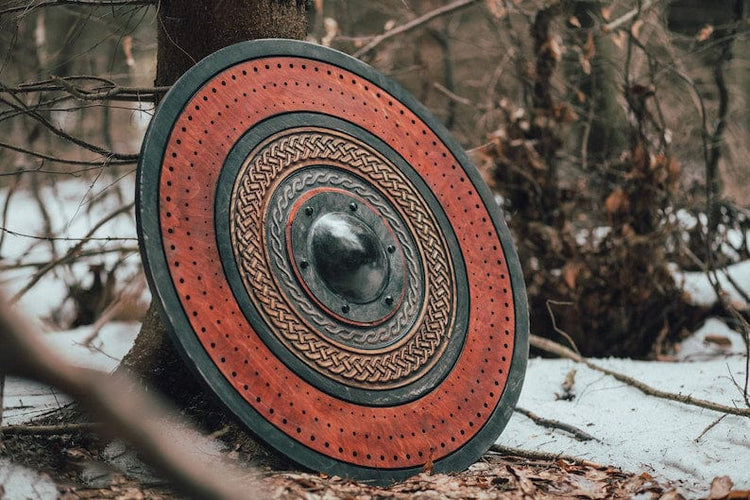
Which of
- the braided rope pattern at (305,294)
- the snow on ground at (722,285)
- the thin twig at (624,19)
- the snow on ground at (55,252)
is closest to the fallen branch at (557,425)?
the braided rope pattern at (305,294)

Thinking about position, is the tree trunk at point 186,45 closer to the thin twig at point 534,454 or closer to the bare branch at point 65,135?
the bare branch at point 65,135

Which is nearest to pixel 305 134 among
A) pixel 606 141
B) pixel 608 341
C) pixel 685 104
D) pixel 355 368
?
pixel 355 368

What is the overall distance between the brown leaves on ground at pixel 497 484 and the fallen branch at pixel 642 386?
61 cm

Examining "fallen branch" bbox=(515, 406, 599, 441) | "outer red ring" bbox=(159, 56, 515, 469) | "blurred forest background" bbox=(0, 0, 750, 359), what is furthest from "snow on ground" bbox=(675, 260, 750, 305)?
"outer red ring" bbox=(159, 56, 515, 469)

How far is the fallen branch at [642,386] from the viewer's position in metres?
2.79

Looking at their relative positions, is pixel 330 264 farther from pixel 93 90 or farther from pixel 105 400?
pixel 105 400

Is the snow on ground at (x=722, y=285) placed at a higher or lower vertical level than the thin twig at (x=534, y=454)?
higher

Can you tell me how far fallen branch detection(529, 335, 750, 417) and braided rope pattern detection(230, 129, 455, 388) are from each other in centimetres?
103

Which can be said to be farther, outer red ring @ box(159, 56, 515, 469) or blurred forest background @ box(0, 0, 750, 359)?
blurred forest background @ box(0, 0, 750, 359)

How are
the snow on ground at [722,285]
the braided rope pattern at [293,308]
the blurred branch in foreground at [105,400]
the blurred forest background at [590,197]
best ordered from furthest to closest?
1. the snow on ground at [722,285]
2. the blurred forest background at [590,197]
3. the braided rope pattern at [293,308]
4. the blurred branch in foreground at [105,400]

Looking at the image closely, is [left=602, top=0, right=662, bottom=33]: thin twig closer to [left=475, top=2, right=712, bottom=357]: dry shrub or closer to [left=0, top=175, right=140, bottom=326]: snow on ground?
[left=475, top=2, right=712, bottom=357]: dry shrub

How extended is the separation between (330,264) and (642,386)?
61.0 inches

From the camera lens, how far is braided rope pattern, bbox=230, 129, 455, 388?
2242 mm

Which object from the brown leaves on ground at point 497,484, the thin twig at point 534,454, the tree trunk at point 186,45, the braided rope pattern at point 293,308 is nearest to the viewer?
the brown leaves on ground at point 497,484
